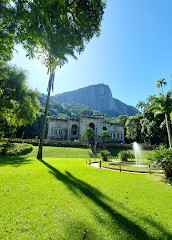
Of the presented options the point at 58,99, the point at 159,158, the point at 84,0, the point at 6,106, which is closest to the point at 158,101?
the point at 159,158

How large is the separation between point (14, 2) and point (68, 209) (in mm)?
7743

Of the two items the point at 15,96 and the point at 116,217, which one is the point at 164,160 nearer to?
the point at 116,217

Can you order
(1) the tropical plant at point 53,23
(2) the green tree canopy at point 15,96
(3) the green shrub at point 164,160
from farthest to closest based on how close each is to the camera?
(2) the green tree canopy at point 15,96, (3) the green shrub at point 164,160, (1) the tropical plant at point 53,23

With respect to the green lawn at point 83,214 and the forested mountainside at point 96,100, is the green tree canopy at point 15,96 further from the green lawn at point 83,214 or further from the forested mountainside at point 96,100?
the forested mountainside at point 96,100

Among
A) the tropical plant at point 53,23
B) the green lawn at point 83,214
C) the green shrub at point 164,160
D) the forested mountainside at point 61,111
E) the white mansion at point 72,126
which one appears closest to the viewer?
the green lawn at point 83,214

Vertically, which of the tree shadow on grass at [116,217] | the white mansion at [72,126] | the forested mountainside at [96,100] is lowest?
the tree shadow on grass at [116,217]

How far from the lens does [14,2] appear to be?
4578mm

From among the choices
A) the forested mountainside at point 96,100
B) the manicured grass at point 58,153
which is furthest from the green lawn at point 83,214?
the forested mountainside at point 96,100

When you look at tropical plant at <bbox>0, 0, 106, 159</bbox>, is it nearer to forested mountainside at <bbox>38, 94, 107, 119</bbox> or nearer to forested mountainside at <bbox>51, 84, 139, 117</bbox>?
forested mountainside at <bbox>38, 94, 107, 119</bbox>

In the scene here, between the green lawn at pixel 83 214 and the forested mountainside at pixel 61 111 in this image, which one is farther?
the forested mountainside at pixel 61 111

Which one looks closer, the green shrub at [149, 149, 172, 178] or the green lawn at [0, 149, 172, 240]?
the green lawn at [0, 149, 172, 240]

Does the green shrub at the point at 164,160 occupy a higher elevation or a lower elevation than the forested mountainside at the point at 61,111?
lower

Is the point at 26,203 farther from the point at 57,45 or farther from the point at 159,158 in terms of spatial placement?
the point at 159,158

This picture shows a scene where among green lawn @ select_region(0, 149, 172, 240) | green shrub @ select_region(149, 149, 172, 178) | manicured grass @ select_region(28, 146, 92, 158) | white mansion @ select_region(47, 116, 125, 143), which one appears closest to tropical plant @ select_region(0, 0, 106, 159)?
green lawn @ select_region(0, 149, 172, 240)
